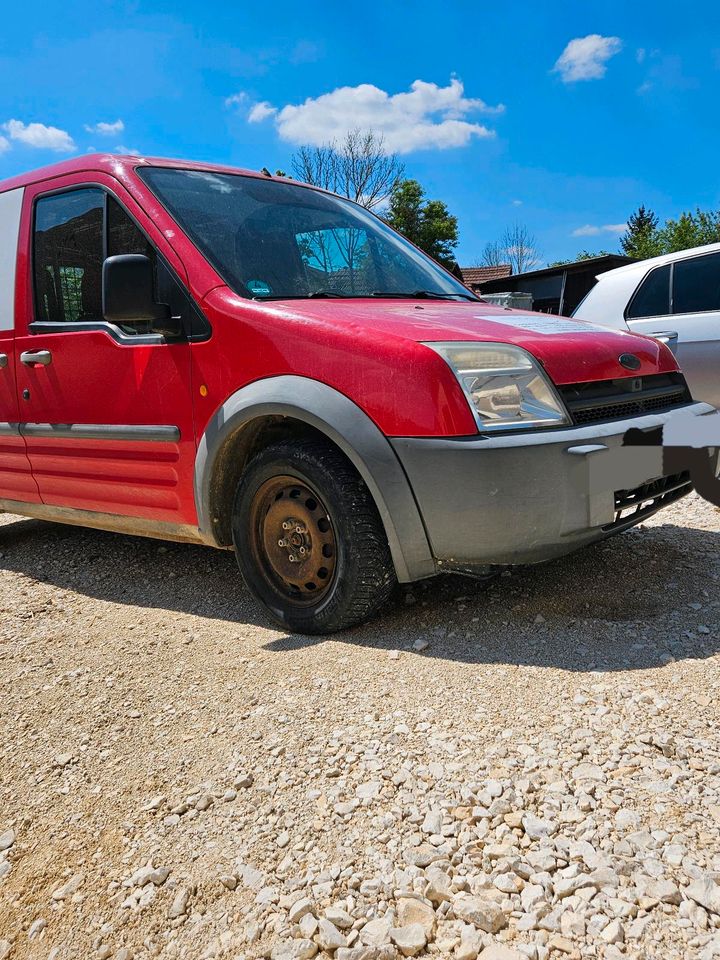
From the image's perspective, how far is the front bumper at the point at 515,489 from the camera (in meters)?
2.46

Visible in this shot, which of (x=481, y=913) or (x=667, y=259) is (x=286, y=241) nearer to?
(x=481, y=913)

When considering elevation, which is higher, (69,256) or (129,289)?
(69,256)

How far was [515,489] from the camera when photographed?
2.47 metres

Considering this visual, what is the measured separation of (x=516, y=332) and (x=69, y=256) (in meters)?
2.25

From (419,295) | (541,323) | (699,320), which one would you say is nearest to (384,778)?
(541,323)

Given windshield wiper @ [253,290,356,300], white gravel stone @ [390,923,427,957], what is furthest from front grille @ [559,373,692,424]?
white gravel stone @ [390,923,427,957]

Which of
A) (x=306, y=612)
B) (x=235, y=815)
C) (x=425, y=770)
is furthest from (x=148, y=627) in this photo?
(x=425, y=770)

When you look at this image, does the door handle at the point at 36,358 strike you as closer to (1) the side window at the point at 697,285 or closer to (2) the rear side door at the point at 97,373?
(2) the rear side door at the point at 97,373

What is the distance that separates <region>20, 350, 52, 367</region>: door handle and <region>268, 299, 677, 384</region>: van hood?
1.38 m

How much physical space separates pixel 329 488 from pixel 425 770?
1.05m

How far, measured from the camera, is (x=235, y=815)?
1.96 meters

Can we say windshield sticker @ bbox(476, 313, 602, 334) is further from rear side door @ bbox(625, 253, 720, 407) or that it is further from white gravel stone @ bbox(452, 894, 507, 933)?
rear side door @ bbox(625, 253, 720, 407)

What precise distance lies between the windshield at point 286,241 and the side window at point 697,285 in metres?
2.47

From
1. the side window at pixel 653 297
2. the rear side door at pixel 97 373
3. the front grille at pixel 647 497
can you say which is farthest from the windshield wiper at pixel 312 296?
the side window at pixel 653 297
